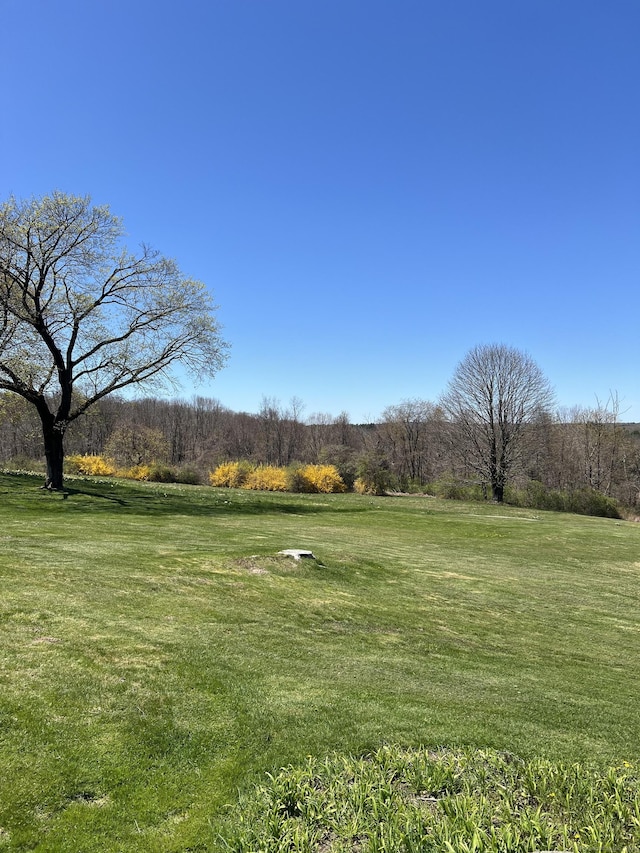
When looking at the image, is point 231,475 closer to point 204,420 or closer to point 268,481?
point 268,481

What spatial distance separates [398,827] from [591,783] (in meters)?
1.45

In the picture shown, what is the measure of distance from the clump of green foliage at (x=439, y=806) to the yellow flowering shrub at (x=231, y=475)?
34.3m

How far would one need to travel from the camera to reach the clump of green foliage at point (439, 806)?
8.14 ft

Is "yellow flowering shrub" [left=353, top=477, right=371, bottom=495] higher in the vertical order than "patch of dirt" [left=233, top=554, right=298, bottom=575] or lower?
lower

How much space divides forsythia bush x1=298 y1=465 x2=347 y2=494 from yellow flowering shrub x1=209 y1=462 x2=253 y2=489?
14.1ft

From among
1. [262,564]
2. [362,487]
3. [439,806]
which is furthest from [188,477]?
[439,806]

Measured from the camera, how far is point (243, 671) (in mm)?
4777

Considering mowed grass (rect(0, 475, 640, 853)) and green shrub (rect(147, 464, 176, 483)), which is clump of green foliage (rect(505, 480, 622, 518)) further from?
green shrub (rect(147, 464, 176, 483))

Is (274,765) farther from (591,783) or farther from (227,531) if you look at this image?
(227,531)

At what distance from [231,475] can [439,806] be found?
115ft

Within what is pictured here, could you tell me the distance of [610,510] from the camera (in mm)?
33906

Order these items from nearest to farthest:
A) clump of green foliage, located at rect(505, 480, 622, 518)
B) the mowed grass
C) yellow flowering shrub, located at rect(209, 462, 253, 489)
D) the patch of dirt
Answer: the mowed grass → the patch of dirt → clump of green foliage, located at rect(505, 480, 622, 518) → yellow flowering shrub, located at rect(209, 462, 253, 489)

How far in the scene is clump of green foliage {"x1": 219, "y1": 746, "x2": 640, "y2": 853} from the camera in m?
2.48

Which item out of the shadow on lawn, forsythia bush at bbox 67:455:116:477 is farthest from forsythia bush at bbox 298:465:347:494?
forsythia bush at bbox 67:455:116:477
